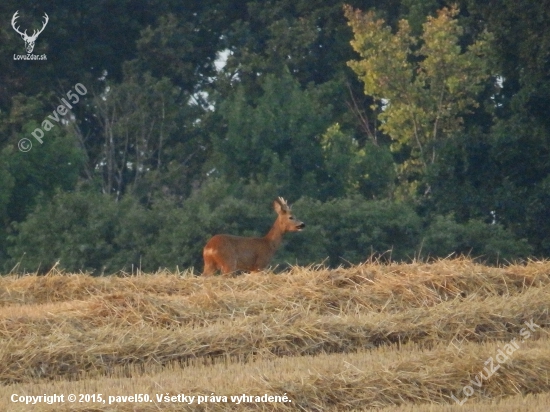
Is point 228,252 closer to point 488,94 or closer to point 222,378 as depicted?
point 222,378

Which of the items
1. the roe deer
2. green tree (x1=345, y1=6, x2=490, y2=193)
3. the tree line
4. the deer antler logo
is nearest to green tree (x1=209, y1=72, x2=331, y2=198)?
the tree line

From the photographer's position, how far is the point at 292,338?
10797 mm

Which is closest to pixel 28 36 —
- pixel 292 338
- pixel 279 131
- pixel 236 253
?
pixel 279 131

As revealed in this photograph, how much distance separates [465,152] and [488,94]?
482 centimetres

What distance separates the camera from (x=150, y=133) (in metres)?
35.0

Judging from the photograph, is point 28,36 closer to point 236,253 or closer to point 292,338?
point 236,253

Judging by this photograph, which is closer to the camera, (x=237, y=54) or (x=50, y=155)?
(x=50, y=155)

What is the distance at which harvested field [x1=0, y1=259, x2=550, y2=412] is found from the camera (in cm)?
909

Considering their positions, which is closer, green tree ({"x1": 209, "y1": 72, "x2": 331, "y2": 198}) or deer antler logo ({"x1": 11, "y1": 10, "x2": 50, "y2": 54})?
green tree ({"x1": 209, "y1": 72, "x2": 331, "y2": 198})

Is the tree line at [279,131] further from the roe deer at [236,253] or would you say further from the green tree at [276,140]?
the roe deer at [236,253]

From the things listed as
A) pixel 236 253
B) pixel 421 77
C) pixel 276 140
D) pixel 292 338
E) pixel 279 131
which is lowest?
pixel 292 338

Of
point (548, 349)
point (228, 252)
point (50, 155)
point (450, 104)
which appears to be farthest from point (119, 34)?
point (548, 349)

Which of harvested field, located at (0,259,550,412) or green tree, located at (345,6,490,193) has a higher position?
green tree, located at (345,6,490,193)

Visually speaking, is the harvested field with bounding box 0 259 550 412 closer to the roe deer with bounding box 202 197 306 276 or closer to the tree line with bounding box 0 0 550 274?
the roe deer with bounding box 202 197 306 276
